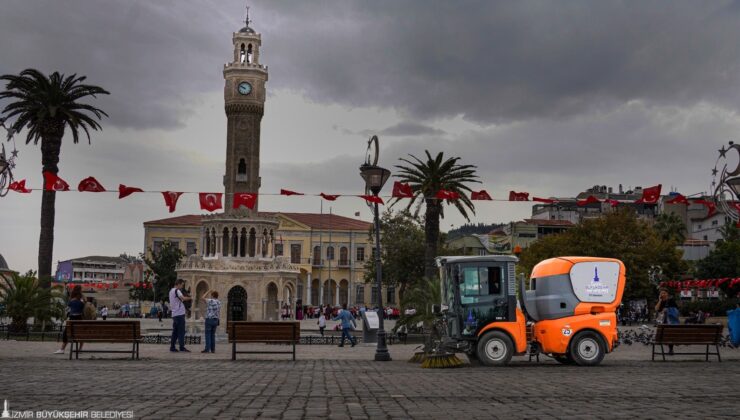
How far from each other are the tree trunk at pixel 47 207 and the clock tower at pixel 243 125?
20815 mm

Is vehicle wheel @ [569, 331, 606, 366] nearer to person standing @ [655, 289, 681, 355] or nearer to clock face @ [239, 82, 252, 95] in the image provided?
person standing @ [655, 289, 681, 355]

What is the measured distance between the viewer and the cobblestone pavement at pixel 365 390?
8375mm

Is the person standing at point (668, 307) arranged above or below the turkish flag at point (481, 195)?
below

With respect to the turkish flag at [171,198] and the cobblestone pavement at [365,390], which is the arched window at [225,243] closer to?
the turkish flag at [171,198]

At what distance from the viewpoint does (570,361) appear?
17516mm

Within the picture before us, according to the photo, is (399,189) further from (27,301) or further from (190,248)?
(190,248)

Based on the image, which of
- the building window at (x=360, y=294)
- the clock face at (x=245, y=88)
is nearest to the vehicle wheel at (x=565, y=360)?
the clock face at (x=245, y=88)

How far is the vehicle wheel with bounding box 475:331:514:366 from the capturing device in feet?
55.0

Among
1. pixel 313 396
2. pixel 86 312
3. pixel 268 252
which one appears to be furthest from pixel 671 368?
pixel 268 252

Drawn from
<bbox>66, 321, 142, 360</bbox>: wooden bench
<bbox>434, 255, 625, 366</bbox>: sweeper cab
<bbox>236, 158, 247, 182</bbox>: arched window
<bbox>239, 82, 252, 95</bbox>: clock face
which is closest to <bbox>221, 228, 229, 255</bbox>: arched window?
<bbox>236, 158, 247, 182</bbox>: arched window

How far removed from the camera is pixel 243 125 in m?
61.8

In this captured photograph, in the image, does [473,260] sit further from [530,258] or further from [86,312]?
[530,258]

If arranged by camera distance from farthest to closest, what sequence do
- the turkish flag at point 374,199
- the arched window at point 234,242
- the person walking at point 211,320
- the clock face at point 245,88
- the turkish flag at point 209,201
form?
the clock face at point 245,88 < the arched window at point 234,242 < the turkish flag at point 209,201 < the turkish flag at point 374,199 < the person walking at point 211,320

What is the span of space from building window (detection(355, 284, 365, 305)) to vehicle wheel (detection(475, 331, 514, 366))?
3272 inches
